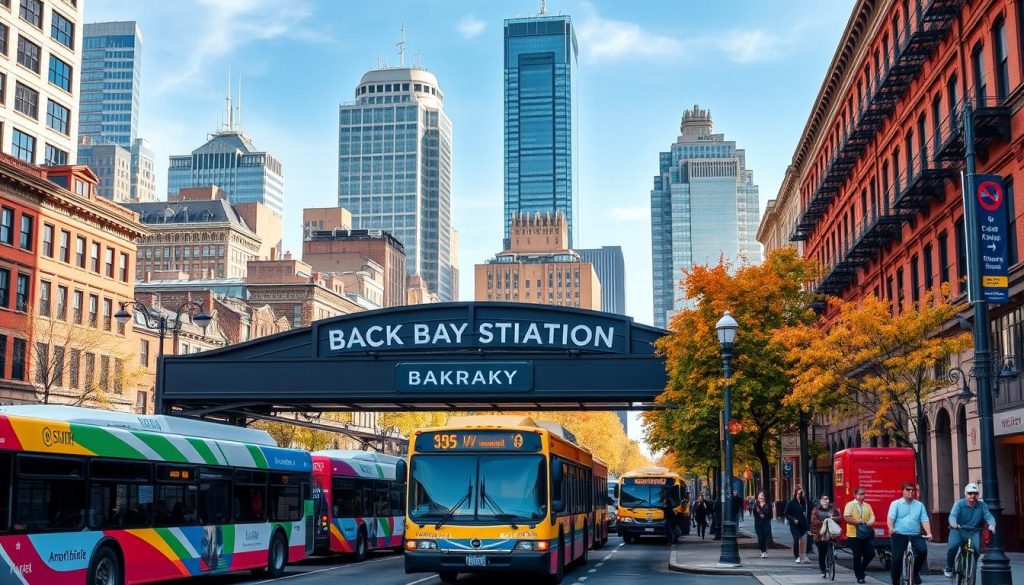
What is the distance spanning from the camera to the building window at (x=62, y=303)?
6688 centimetres

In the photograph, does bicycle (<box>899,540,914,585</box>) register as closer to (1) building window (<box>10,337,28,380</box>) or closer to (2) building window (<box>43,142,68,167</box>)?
(1) building window (<box>10,337,28,380</box>)

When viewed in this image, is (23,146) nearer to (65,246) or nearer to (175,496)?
(65,246)

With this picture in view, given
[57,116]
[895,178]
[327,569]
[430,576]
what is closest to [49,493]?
[430,576]

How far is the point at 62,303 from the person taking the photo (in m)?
67.4

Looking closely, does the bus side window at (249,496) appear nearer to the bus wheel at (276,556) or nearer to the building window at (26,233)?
the bus wheel at (276,556)

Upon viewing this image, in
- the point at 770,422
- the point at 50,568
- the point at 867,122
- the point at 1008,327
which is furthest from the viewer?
the point at 867,122

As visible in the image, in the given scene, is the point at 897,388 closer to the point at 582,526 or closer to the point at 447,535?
the point at 582,526

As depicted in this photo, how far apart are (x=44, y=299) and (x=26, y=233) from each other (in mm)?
4057

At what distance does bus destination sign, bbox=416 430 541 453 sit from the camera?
21828 millimetres

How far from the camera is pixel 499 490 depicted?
2147cm

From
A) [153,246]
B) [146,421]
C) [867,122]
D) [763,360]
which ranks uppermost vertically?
[153,246]

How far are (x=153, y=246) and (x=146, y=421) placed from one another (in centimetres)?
16005

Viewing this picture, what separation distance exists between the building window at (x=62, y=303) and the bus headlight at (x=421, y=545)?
51.8 metres

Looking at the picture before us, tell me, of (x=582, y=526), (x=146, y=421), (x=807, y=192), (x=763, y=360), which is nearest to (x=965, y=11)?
(x=763, y=360)
